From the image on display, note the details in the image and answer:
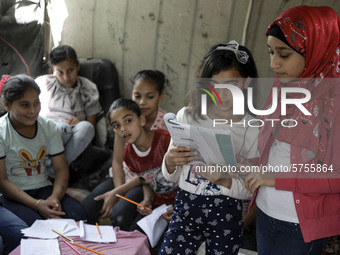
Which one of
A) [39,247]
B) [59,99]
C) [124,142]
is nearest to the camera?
[39,247]

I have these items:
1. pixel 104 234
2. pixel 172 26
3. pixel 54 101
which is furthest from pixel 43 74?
pixel 104 234

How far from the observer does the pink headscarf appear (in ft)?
4.30

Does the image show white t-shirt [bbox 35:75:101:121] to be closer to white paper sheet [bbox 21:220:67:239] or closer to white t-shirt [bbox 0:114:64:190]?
white t-shirt [bbox 0:114:64:190]

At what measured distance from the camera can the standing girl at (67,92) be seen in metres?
2.84

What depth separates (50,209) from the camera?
2.20 metres

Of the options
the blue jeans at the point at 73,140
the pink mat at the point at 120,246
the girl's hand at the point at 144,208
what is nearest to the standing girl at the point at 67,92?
the blue jeans at the point at 73,140

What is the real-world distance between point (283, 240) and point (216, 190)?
1.01ft

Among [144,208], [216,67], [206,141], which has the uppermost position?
[216,67]

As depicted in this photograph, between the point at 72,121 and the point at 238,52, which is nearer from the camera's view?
the point at 238,52

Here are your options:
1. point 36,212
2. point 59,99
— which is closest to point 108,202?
point 36,212

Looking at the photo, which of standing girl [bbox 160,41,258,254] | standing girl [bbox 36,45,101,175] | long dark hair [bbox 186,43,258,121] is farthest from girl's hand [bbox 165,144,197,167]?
standing girl [bbox 36,45,101,175]

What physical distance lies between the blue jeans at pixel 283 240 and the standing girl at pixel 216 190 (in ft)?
0.37

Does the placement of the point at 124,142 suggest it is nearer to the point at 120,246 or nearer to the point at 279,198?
the point at 120,246

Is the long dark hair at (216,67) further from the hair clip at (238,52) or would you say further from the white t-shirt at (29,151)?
the white t-shirt at (29,151)
